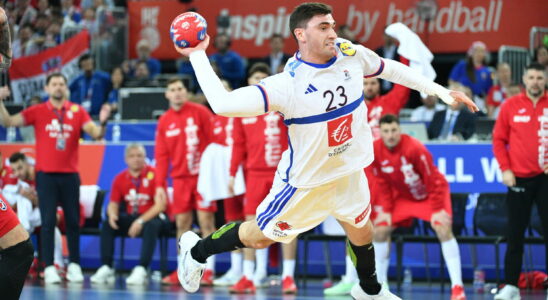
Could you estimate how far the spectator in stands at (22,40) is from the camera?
20.3m

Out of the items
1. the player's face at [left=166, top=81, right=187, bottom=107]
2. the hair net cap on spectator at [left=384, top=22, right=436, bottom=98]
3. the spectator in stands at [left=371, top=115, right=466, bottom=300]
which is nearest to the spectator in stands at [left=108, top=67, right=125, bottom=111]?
the player's face at [left=166, top=81, right=187, bottom=107]

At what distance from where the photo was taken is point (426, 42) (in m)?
18.4

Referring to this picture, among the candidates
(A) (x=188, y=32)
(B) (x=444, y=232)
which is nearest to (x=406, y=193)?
(B) (x=444, y=232)

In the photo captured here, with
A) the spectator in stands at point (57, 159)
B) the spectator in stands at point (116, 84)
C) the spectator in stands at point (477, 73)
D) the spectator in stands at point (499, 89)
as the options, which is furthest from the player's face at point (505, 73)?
the spectator in stands at point (116, 84)

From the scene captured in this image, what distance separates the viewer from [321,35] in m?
7.37

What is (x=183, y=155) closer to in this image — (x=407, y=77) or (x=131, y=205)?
(x=131, y=205)

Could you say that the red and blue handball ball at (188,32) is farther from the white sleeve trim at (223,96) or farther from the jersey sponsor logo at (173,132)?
the jersey sponsor logo at (173,132)

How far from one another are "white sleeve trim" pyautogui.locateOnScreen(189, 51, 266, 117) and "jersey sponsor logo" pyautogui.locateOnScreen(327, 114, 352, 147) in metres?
0.58

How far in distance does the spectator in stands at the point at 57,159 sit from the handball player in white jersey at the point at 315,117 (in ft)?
16.5

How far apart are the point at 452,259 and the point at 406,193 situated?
1.00 meters

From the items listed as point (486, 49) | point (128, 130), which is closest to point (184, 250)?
point (128, 130)

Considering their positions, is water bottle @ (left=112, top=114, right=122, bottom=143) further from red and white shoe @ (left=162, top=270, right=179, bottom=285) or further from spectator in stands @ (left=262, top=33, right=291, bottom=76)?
spectator in stands @ (left=262, top=33, right=291, bottom=76)

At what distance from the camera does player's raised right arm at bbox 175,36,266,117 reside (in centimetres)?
698

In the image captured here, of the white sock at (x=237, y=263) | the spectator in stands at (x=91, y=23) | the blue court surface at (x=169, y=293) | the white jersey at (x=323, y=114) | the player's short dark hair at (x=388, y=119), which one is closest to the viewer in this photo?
the white jersey at (x=323, y=114)
